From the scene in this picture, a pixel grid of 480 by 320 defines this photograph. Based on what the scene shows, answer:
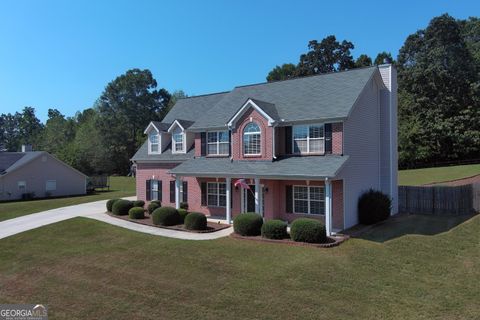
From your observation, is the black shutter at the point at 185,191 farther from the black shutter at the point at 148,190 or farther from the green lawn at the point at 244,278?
the green lawn at the point at 244,278

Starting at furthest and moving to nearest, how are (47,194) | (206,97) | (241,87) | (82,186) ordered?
(82,186) → (47,194) → (206,97) → (241,87)

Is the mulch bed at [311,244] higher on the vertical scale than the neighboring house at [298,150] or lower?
lower

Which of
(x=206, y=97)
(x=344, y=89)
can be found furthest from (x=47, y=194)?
(x=344, y=89)

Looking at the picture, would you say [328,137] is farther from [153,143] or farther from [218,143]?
[153,143]

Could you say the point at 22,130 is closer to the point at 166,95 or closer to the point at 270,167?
the point at 166,95

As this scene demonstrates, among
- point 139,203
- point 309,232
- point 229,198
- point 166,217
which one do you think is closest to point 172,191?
point 139,203

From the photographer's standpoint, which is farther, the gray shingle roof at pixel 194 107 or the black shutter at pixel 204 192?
the gray shingle roof at pixel 194 107

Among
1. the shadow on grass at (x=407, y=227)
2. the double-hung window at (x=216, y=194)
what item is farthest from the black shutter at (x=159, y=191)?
the shadow on grass at (x=407, y=227)

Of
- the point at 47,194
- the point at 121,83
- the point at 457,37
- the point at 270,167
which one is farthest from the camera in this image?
the point at 121,83
